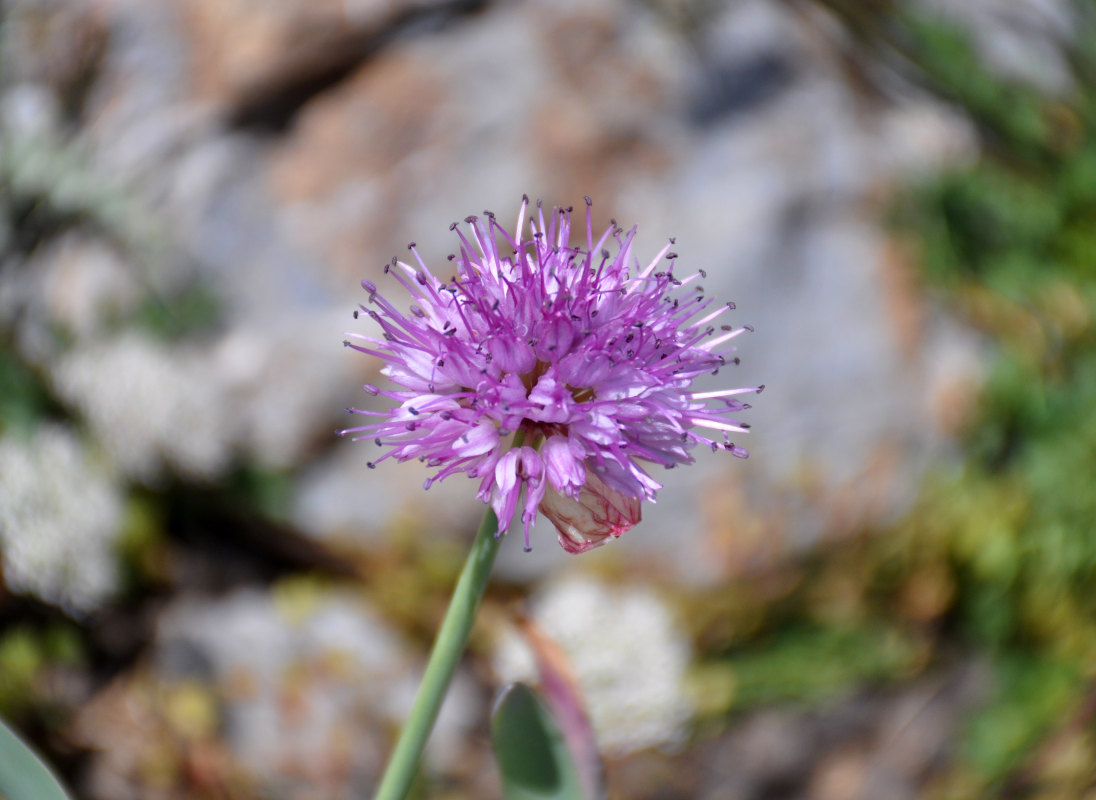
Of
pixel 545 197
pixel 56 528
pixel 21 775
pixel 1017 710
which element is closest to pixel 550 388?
pixel 21 775

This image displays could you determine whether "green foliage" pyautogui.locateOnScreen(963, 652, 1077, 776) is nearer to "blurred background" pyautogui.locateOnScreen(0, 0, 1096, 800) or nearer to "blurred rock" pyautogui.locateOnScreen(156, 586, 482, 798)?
"blurred background" pyautogui.locateOnScreen(0, 0, 1096, 800)

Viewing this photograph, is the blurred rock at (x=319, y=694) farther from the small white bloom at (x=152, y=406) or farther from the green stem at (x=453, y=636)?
the green stem at (x=453, y=636)

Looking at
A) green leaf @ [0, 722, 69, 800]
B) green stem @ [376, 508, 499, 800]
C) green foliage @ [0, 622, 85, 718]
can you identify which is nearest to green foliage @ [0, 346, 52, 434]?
green foliage @ [0, 622, 85, 718]

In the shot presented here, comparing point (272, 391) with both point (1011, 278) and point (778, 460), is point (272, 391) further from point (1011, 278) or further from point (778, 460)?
point (1011, 278)

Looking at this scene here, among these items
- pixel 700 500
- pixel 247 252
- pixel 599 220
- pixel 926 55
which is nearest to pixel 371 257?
pixel 247 252

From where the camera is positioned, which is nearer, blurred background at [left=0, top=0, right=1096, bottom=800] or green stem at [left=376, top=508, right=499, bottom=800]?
green stem at [left=376, top=508, right=499, bottom=800]
